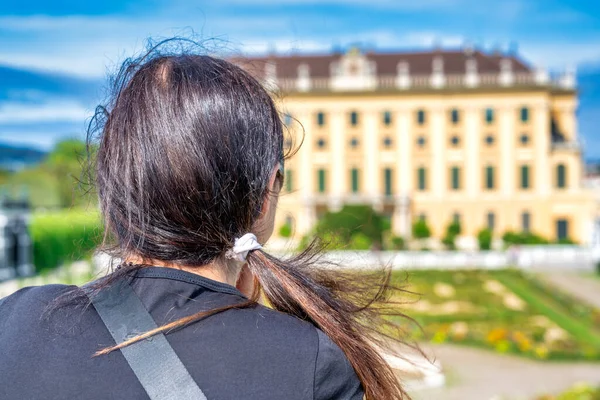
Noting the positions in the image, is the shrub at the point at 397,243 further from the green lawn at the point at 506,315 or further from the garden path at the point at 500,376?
the garden path at the point at 500,376

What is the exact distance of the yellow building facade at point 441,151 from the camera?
35750 millimetres

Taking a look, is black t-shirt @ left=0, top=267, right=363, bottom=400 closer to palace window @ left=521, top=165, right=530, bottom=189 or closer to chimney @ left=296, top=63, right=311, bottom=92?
chimney @ left=296, top=63, right=311, bottom=92

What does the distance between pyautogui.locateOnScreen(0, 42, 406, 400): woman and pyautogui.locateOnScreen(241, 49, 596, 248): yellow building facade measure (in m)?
34.3

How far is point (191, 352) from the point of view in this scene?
0.97 metres

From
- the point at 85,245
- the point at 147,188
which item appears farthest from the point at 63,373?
the point at 85,245

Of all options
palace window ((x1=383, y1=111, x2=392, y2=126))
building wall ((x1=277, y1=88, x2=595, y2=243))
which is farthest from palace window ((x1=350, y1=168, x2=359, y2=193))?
palace window ((x1=383, y1=111, x2=392, y2=126))

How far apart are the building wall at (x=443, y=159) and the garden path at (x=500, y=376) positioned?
84.4 ft

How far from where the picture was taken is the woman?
0.97m

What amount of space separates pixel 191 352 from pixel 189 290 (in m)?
0.10

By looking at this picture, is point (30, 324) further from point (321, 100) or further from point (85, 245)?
point (321, 100)

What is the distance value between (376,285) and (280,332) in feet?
1.25

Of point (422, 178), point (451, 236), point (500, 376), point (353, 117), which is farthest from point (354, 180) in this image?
point (500, 376)

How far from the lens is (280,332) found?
1000 millimetres

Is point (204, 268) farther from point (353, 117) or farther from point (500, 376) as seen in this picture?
point (353, 117)
